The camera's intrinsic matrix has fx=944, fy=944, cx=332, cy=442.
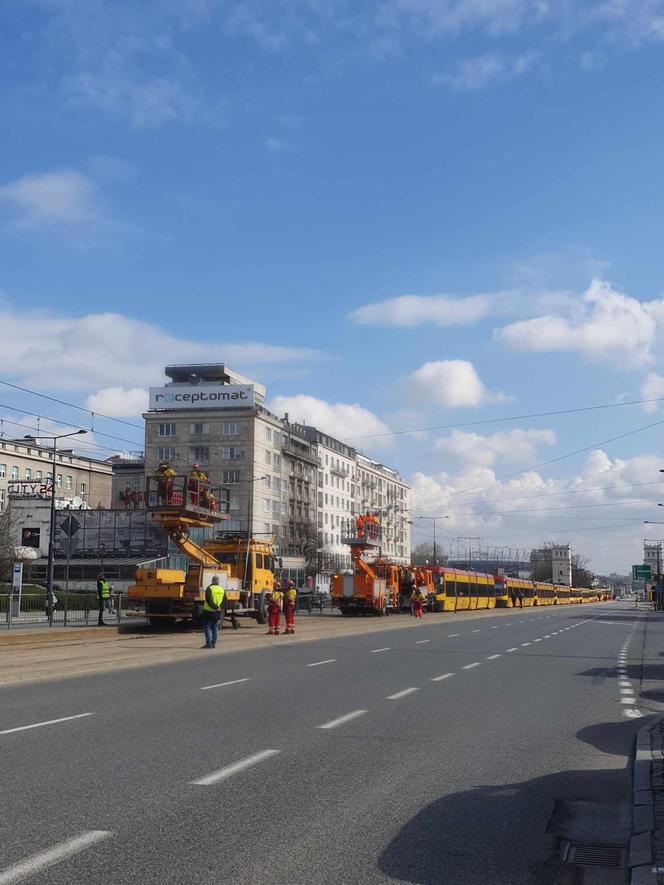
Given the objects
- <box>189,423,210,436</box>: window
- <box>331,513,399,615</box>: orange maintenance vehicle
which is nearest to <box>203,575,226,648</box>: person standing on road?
<box>331,513,399,615</box>: orange maintenance vehicle

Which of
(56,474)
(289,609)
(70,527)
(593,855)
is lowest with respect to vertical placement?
(593,855)

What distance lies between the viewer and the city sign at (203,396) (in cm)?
9938

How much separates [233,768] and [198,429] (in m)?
92.4

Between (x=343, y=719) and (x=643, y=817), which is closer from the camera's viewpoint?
(x=643, y=817)

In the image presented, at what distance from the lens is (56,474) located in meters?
94.8

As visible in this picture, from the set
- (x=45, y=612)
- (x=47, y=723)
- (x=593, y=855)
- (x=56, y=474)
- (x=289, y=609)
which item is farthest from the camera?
(x=56, y=474)

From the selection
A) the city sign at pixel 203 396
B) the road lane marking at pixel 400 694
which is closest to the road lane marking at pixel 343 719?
the road lane marking at pixel 400 694

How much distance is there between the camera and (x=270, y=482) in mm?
101938

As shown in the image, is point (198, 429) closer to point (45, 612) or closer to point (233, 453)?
point (233, 453)

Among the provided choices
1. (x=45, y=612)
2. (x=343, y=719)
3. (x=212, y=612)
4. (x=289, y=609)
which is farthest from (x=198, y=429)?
(x=343, y=719)

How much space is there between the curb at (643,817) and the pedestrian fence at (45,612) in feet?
87.1

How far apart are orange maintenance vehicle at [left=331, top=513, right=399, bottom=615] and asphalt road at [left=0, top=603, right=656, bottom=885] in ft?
119

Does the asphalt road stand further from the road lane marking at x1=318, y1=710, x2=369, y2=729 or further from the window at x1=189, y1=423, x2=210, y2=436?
the window at x1=189, y1=423, x2=210, y2=436

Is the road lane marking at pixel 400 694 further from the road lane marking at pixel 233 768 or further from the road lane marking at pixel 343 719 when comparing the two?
the road lane marking at pixel 233 768
